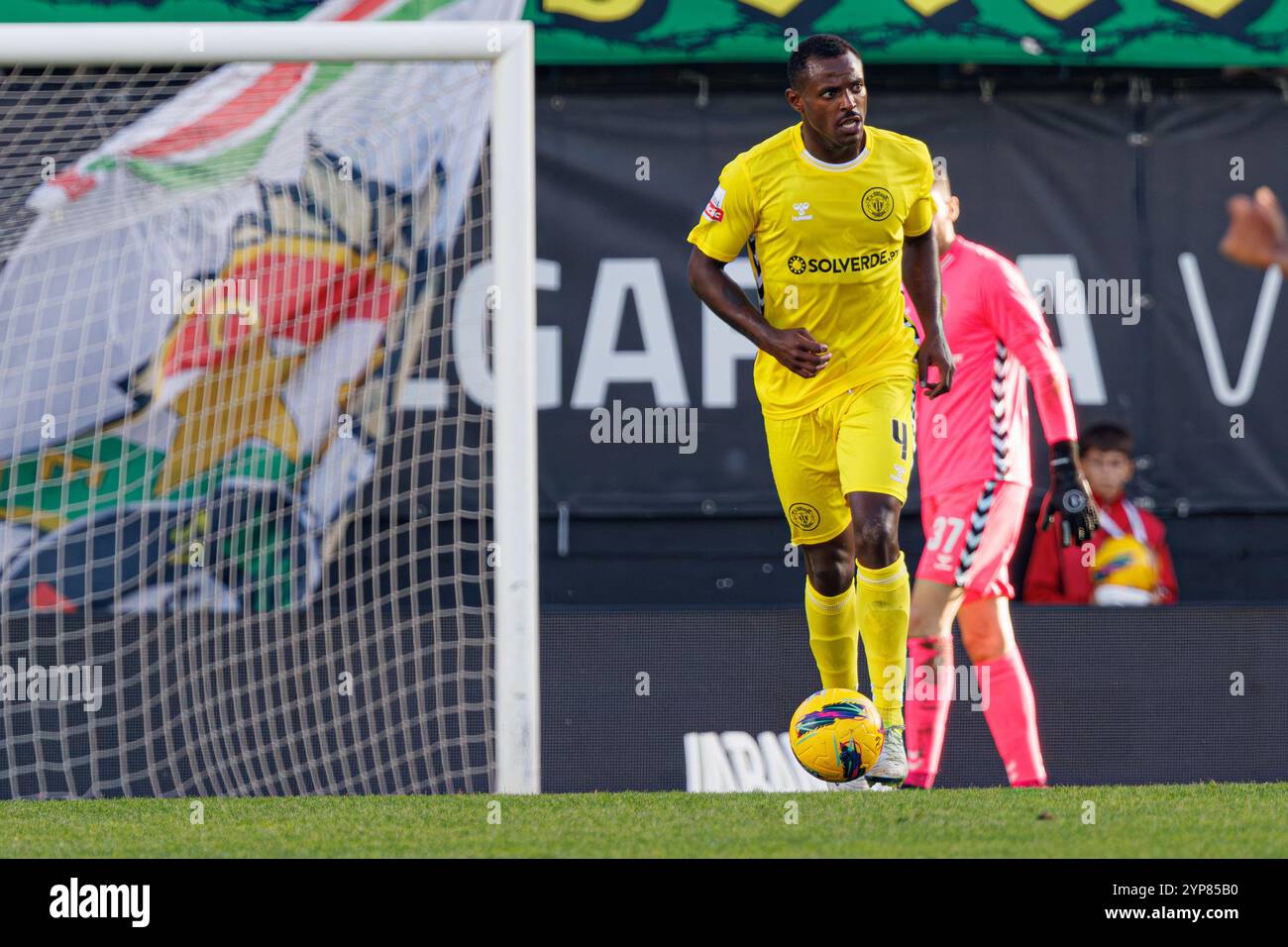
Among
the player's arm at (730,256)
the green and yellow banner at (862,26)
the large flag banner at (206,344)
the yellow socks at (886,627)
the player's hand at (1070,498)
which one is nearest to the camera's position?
the player's arm at (730,256)

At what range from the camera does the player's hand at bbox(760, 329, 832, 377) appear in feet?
15.3

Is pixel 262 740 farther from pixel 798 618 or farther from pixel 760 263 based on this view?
pixel 760 263

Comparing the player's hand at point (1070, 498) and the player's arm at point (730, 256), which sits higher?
the player's arm at point (730, 256)

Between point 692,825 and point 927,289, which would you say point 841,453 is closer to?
point 927,289

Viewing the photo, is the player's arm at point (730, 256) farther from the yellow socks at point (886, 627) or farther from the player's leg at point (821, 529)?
the yellow socks at point (886, 627)

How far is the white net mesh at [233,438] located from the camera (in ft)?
21.2

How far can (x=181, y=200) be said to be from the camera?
667 cm

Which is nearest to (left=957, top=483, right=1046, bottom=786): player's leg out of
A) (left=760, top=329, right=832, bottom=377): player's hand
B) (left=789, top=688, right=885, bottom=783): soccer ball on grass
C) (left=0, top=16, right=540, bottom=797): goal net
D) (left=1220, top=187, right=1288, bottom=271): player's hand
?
(left=789, top=688, right=885, bottom=783): soccer ball on grass

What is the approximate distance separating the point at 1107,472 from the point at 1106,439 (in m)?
0.14

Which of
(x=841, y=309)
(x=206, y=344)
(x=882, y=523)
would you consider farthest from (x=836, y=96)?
(x=206, y=344)

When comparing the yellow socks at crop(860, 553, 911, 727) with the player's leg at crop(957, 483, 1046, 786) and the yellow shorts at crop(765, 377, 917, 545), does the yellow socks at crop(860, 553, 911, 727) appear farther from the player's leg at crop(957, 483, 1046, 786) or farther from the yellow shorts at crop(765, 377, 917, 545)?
the player's leg at crop(957, 483, 1046, 786)

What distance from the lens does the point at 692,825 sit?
4117 millimetres

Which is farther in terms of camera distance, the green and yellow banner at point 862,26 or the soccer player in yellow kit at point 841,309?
the green and yellow banner at point 862,26

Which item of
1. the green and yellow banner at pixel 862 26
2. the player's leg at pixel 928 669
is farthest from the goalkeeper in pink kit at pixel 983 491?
the green and yellow banner at pixel 862 26
